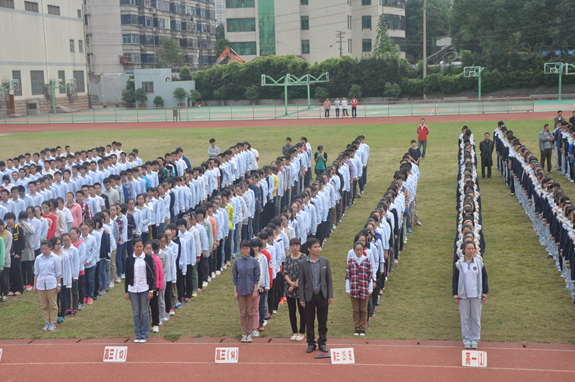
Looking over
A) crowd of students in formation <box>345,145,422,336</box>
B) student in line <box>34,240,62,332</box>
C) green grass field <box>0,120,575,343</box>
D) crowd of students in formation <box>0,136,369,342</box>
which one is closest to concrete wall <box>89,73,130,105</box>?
crowd of students in formation <box>0,136,369,342</box>

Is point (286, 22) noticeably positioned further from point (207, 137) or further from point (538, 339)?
point (538, 339)

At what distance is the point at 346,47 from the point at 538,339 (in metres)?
71.2

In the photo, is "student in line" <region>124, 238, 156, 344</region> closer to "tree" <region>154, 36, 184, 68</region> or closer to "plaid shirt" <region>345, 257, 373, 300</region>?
"plaid shirt" <region>345, 257, 373, 300</region>

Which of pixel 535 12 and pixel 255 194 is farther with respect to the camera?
pixel 535 12

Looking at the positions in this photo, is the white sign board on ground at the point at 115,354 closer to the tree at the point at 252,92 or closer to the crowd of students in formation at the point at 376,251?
the crowd of students in formation at the point at 376,251

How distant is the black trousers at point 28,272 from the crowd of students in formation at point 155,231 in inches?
1.0

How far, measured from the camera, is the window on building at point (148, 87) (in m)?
71.0

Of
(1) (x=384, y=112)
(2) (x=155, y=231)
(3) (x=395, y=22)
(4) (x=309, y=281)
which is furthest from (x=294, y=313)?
(3) (x=395, y=22)

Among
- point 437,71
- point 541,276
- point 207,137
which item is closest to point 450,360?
point 541,276

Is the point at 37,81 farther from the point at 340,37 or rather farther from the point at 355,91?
the point at 340,37

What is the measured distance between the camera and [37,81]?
59.9 m

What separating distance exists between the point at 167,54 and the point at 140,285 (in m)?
79.6

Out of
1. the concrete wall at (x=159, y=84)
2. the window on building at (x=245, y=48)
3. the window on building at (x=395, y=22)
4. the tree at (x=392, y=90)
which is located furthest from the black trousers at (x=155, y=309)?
the window on building at (x=395, y=22)

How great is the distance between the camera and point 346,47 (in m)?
77.0
